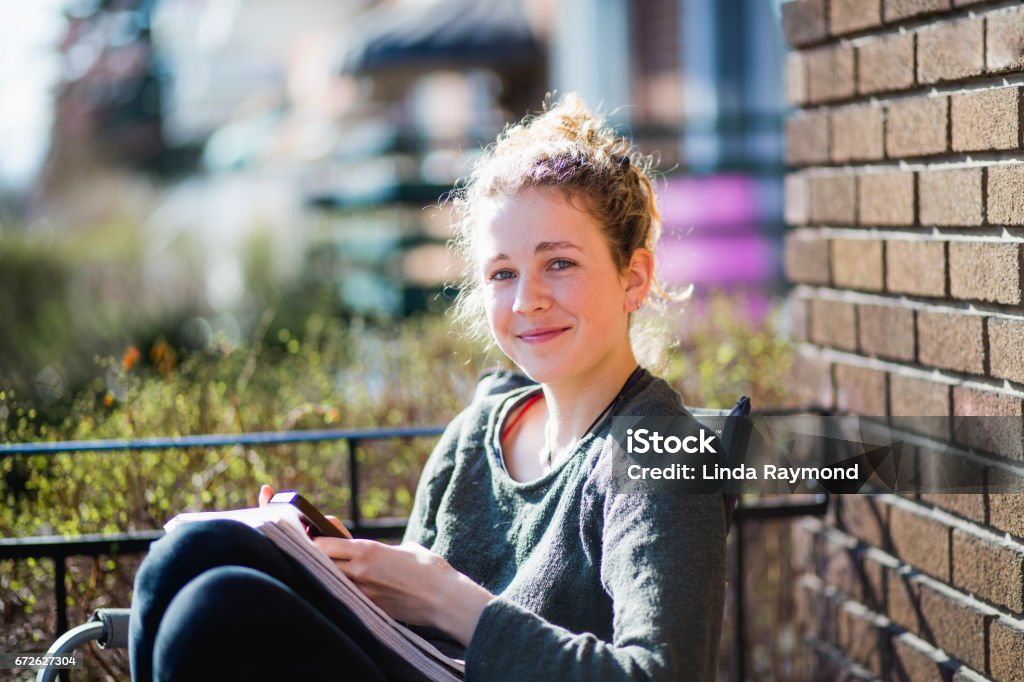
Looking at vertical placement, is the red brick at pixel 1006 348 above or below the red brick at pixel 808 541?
above

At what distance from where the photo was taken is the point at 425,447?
10.3 feet

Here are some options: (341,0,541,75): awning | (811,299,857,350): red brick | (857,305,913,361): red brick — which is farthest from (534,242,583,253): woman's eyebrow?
(341,0,541,75): awning

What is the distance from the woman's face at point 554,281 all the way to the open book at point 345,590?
51 cm

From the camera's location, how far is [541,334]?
6.64 ft

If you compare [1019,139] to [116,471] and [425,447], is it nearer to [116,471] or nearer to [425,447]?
[425,447]

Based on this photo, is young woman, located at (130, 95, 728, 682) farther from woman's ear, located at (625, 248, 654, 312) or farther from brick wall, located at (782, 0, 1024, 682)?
brick wall, located at (782, 0, 1024, 682)

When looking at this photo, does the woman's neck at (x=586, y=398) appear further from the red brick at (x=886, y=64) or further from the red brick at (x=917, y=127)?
the red brick at (x=886, y=64)

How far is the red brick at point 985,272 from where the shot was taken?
1959mm

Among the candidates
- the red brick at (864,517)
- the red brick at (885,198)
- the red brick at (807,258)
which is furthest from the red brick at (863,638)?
the red brick at (885,198)

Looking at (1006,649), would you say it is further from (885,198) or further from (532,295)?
(532,295)

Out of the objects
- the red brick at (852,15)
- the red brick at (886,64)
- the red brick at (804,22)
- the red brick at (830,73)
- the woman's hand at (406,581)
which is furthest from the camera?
the red brick at (804,22)

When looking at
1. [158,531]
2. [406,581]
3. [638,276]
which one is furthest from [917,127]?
[158,531]

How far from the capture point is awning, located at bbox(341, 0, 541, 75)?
29.7 ft

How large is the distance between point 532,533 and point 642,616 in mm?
340
